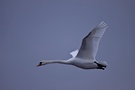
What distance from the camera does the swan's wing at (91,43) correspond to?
2867 millimetres

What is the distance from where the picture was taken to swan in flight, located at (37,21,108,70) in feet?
9.38

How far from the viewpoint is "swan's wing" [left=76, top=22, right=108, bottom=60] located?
2.87 meters

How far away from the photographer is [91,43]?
2902mm

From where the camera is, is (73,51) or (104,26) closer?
(104,26)

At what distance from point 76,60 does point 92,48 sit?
0.20 metres

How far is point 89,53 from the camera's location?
2.94 metres

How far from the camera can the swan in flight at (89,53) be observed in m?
2.86

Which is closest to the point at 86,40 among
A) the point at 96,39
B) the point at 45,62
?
the point at 96,39

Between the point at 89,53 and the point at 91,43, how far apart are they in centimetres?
10

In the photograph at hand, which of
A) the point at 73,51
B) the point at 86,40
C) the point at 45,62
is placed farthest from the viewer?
the point at 73,51

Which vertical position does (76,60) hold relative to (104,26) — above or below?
below

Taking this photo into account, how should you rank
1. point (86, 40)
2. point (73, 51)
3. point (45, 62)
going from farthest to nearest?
point (73, 51) → point (45, 62) → point (86, 40)

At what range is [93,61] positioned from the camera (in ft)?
9.55

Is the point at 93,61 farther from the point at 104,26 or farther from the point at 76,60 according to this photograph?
the point at 104,26
